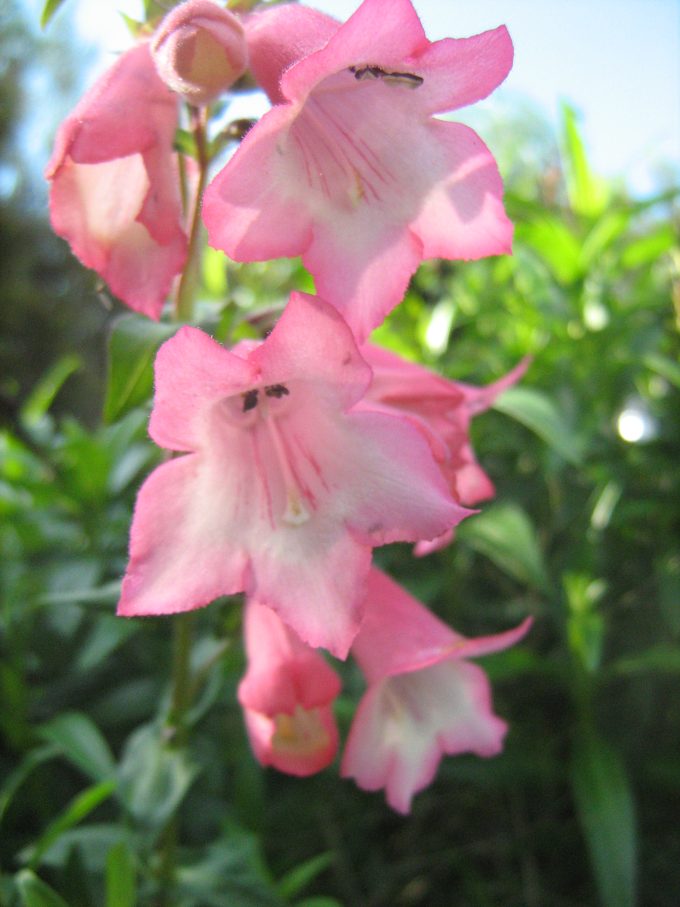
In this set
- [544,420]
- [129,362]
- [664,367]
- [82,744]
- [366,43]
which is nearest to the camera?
[366,43]

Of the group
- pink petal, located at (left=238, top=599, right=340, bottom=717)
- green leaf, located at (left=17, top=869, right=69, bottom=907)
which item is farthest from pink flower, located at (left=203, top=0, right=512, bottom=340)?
green leaf, located at (left=17, top=869, right=69, bottom=907)

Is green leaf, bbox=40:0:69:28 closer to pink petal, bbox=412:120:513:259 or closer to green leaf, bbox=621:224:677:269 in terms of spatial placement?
pink petal, bbox=412:120:513:259

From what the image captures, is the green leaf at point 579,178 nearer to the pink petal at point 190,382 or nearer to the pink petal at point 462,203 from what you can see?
the pink petal at point 462,203

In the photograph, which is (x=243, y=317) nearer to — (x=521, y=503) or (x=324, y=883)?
(x=521, y=503)

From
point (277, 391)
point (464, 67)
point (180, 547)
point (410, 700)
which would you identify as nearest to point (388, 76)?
point (464, 67)

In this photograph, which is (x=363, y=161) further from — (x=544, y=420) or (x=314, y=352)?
(x=544, y=420)

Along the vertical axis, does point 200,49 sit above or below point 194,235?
above
